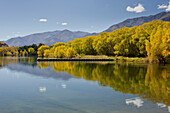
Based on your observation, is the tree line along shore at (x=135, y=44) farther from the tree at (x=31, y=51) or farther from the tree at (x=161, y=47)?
the tree at (x=31, y=51)

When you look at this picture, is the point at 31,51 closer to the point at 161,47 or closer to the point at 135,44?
the point at 135,44

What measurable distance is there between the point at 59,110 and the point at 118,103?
13.3 ft

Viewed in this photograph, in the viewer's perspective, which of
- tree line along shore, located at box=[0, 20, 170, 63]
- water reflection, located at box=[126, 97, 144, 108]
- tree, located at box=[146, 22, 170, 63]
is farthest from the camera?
tree line along shore, located at box=[0, 20, 170, 63]

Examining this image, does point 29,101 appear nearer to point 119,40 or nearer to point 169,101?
point 169,101

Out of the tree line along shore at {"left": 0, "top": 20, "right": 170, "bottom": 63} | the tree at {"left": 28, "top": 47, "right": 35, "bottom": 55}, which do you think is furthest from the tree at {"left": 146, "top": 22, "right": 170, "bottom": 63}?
the tree at {"left": 28, "top": 47, "right": 35, "bottom": 55}

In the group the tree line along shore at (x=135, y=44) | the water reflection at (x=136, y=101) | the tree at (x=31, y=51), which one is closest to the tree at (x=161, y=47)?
the tree line along shore at (x=135, y=44)

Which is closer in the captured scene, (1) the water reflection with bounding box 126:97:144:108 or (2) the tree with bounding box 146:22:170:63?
(1) the water reflection with bounding box 126:97:144:108

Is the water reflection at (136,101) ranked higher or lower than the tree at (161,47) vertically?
lower

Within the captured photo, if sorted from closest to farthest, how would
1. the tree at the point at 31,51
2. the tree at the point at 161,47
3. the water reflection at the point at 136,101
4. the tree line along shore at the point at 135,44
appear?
the water reflection at the point at 136,101 → the tree at the point at 161,47 → the tree line along shore at the point at 135,44 → the tree at the point at 31,51

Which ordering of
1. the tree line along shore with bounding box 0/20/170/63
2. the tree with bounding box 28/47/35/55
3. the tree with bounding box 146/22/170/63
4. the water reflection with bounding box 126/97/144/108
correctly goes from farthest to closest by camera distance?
1. the tree with bounding box 28/47/35/55
2. the tree line along shore with bounding box 0/20/170/63
3. the tree with bounding box 146/22/170/63
4. the water reflection with bounding box 126/97/144/108

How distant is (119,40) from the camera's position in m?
78.9

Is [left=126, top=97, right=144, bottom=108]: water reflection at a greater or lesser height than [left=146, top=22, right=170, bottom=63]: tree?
lesser

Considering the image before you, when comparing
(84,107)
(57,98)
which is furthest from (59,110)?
(57,98)

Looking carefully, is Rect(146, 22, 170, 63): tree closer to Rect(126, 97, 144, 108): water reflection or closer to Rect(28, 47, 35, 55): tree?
Rect(126, 97, 144, 108): water reflection
